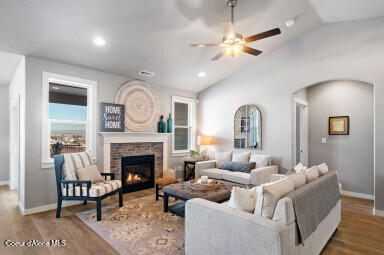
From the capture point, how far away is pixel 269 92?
499 cm

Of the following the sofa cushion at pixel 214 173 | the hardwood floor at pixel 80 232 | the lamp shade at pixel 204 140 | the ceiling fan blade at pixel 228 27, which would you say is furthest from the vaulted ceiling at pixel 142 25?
the hardwood floor at pixel 80 232

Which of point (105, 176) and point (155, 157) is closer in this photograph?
point (105, 176)

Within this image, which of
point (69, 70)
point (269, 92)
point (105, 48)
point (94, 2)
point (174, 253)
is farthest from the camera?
point (269, 92)

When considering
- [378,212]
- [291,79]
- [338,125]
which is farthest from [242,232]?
[338,125]

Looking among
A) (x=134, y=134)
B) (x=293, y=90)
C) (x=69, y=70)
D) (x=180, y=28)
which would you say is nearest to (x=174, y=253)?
(x=134, y=134)

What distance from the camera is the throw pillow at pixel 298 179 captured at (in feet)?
7.27

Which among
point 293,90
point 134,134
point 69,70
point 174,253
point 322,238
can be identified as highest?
point 69,70

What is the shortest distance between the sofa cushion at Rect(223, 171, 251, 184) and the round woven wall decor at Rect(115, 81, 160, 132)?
2.21 metres

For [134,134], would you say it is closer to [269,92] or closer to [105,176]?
[105,176]

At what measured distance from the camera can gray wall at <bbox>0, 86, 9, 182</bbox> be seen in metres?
5.39

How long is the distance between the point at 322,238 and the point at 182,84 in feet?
14.7

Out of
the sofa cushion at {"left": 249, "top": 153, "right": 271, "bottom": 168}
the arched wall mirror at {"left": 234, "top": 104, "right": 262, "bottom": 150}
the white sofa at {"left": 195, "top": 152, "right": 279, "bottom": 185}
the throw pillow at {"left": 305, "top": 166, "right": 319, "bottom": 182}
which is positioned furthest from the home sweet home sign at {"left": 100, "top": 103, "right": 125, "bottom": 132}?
the throw pillow at {"left": 305, "top": 166, "right": 319, "bottom": 182}

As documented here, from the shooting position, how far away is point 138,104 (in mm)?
4996

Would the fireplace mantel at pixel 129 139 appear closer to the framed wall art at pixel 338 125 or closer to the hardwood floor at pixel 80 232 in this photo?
the hardwood floor at pixel 80 232
